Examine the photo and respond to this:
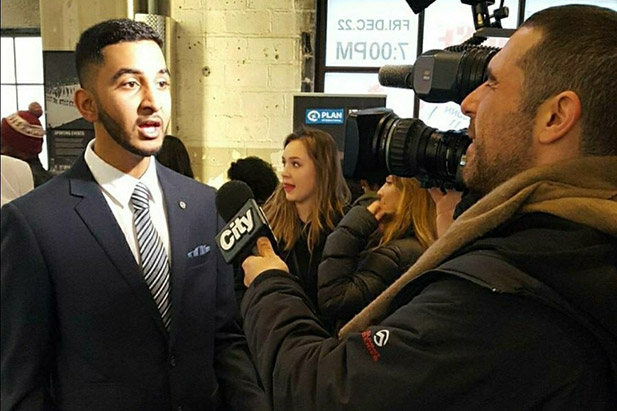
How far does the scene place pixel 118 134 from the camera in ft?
2.74

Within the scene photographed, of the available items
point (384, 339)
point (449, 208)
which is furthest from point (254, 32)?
point (384, 339)

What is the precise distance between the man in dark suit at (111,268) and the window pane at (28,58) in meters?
0.25

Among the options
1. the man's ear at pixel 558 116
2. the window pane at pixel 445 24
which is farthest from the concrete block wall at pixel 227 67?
the window pane at pixel 445 24

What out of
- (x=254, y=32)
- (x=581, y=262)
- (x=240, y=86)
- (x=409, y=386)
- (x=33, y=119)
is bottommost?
(x=409, y=386)

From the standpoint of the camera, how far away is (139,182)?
909 millimetres

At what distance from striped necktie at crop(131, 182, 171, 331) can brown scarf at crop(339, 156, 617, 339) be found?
0.46 metres

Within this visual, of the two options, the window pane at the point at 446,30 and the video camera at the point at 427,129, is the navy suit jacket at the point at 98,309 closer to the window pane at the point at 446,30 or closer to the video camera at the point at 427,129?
the video camera at the point at 427,129

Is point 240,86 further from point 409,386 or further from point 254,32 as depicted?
point 409,386

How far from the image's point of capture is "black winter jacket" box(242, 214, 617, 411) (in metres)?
0.57

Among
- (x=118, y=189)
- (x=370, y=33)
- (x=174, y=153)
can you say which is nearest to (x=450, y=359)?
(x=118, y=189)

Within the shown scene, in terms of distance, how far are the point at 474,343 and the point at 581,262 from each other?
0.47 ft

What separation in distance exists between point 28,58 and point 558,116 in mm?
581

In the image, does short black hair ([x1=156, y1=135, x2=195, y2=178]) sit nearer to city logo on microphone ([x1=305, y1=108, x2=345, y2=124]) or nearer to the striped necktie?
the striped necktie

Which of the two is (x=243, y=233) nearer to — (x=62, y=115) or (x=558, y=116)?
(x=62, y=115)
